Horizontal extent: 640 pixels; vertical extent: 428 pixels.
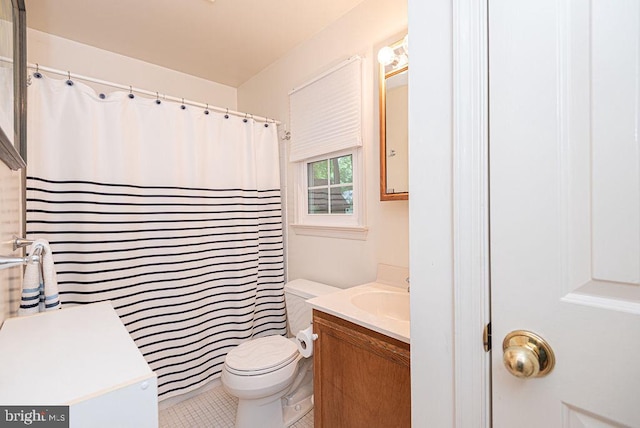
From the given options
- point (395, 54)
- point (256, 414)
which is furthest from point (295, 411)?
point (395, 54)

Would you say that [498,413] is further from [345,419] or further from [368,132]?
[368,132]

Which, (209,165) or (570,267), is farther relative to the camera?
(209,165)

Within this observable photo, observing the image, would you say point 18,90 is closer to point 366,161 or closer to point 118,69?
point 366,161

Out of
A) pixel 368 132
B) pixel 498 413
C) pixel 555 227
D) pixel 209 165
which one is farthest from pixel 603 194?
pixel 209 165

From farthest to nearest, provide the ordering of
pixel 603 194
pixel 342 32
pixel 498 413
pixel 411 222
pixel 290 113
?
pixel 290 113 → pixel 342 32 → pixel 411 222 → pixel 498 413 → pixel 603 194

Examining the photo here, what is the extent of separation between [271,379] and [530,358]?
4.11 feet

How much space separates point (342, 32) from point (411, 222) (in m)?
1.59

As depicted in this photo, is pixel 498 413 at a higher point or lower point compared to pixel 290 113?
lower

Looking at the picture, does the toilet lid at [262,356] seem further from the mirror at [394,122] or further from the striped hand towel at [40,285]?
the mirror at [394,122]

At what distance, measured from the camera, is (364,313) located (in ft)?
3.73

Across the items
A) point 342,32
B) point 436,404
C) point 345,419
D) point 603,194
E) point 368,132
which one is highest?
point 342,32

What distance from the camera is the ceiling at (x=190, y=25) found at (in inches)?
66.4

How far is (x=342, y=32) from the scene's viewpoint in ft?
5.86

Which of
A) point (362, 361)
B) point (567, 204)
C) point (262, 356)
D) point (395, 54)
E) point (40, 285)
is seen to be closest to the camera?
point (567, 204)
